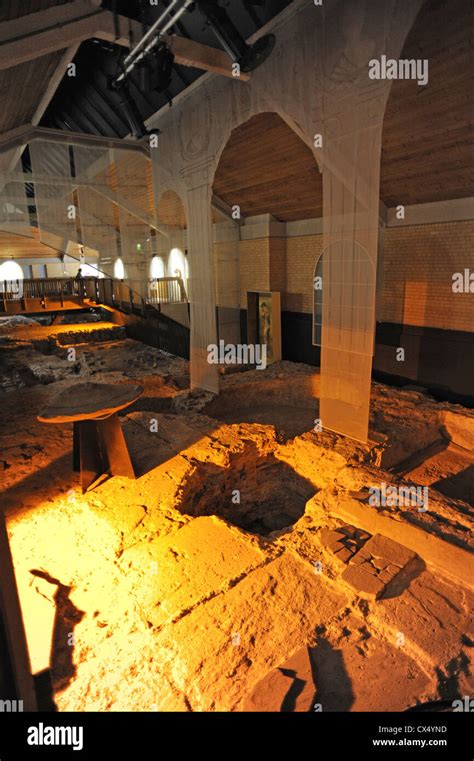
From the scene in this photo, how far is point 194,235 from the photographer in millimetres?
9172

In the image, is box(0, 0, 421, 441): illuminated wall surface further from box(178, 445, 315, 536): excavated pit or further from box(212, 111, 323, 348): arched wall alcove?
box(178, 445, 315, 536): excavated pit

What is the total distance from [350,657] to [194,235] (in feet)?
26.5

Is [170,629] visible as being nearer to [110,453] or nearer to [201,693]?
[201,693]

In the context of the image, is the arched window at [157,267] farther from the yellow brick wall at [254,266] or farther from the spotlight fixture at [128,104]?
the spotlight fixture at [128,104]

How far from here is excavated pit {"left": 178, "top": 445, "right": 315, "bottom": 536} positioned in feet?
19.8

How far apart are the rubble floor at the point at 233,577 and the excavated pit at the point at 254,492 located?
0.03 meters

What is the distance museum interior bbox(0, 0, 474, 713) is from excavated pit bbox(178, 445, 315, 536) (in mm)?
41

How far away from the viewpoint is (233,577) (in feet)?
12.7

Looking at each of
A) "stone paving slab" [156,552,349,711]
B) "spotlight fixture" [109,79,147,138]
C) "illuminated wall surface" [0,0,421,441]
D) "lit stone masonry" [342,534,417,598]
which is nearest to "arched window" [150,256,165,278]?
"illuminated wall surface" [0,0,421,441]

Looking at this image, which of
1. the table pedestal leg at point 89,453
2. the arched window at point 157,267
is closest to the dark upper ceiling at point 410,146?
the arched window at point 157,267

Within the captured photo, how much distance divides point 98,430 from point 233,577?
2.68m

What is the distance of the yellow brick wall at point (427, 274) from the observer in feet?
27.0

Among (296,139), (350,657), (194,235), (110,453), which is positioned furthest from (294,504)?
(296,139)

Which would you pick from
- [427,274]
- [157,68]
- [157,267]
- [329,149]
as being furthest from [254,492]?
[157,267]
